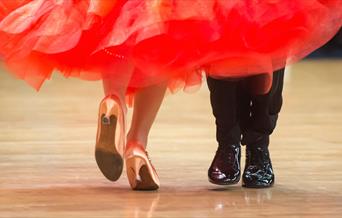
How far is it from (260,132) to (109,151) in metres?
0.50

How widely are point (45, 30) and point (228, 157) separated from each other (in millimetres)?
625

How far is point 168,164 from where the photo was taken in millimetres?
3096

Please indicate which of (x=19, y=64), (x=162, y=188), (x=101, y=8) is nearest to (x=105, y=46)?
(x=101, y=8)

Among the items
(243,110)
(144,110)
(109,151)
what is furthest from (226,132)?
(109,151)

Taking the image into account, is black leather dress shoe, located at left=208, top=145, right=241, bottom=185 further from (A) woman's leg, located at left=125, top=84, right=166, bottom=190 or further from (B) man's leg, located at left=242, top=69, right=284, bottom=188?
(A) woman's leg, located at left=125, top=84, right=166, bottom=190

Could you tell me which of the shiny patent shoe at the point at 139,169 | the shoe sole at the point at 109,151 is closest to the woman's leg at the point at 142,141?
the shiny patent shoe at the point at 139,169

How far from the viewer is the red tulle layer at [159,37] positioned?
2.38 meters

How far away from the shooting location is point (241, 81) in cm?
267

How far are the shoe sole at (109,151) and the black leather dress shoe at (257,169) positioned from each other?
1.44ft

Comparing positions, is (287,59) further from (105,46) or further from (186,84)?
(105,46)

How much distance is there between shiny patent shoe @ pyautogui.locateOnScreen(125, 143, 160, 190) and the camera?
99.3 inches

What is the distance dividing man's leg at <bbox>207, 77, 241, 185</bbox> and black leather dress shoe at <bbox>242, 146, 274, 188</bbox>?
0.03 metres

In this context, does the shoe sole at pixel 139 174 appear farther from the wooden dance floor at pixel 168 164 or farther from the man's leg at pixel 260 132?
the man's leg at pixel 260 132

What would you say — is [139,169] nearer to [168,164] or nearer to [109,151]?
[109,151]
